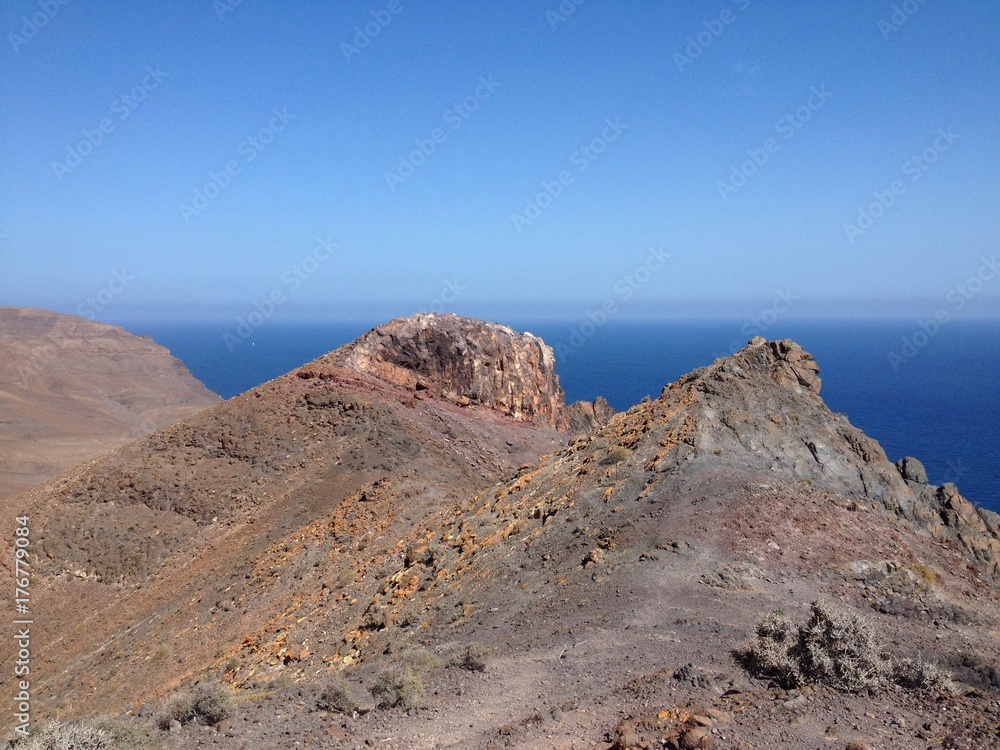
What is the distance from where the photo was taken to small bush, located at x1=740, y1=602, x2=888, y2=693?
26.8 feet

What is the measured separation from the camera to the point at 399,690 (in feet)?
29.0

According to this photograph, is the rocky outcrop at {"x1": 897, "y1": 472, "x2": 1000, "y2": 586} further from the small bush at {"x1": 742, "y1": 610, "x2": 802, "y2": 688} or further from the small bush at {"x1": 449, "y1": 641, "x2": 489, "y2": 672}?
the small bush at {"x1": 449, "y1": 641, "x2": 489, "y2": 672}

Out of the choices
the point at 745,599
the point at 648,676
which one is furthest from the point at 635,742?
the point at 745,599

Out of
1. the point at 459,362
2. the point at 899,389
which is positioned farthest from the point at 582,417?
the point at 899,389

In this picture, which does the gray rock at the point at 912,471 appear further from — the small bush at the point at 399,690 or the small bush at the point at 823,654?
the small bush at the point at 399,690

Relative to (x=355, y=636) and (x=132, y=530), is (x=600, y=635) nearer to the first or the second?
(x=355, y=636)

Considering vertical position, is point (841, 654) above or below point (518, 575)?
above

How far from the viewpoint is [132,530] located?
83.7ft

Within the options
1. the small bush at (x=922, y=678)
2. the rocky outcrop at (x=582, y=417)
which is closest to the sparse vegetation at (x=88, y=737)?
the small bush at (x=922, y=678)

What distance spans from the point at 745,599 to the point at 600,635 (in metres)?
2.76

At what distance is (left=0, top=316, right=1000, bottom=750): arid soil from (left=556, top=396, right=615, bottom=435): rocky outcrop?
14.5 meters

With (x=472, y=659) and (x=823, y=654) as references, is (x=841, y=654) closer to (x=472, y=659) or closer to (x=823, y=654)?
(x=823, y=654)

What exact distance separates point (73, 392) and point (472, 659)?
10153 cm

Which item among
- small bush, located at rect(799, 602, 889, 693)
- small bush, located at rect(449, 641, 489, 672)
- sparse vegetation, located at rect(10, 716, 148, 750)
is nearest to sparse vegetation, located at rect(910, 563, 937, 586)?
small bush, located at rect(799, 602, 889, 693)
